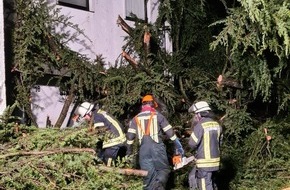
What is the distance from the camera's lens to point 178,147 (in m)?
8.97

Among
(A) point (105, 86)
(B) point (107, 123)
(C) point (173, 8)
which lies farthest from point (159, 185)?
(C) point (173, 8)

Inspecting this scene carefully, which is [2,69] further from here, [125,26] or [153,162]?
[125,26]

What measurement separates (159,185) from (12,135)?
2781mm

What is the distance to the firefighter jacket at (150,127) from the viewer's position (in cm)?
877

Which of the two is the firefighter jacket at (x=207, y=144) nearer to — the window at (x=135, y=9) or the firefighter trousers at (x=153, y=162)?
the firefighter trousers at (x=153, y=162)

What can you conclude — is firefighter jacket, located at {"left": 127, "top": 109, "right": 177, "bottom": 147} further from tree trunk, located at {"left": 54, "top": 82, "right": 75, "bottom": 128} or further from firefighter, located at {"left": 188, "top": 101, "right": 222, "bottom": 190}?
tree trunk, located at {"left": 54, "top": 82, "right": 75, "bottom": 128}

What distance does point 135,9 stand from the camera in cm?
1259

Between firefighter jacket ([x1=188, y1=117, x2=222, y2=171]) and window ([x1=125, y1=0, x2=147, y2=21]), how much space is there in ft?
13.4

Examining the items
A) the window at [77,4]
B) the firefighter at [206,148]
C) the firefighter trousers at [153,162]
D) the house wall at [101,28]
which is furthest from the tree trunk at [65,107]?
the firefighter at [206,148]

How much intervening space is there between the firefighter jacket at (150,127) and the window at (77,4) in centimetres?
291

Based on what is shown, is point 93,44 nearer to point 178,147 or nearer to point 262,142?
point 178,147

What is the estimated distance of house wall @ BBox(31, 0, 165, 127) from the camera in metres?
9.80

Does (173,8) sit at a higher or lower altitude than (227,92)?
higher

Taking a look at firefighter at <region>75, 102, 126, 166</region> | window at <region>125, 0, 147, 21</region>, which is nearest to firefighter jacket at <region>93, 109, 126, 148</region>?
firefighter at <region>75, 102, 126, 166</region>
